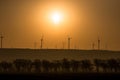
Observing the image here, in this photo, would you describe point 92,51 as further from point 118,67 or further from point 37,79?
point 37,79

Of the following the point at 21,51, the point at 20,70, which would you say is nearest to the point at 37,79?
the point at 20,70

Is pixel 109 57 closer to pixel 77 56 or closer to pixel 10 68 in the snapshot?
pixel 77 56

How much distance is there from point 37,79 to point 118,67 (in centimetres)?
2903

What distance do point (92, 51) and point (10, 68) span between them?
35809 mm

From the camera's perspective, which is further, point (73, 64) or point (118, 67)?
point (73, 64)

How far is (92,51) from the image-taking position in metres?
113

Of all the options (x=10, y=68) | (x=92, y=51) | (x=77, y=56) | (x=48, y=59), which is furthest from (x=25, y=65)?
(x=92, y=51)

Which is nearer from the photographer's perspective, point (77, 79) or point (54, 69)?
point (77, 79)

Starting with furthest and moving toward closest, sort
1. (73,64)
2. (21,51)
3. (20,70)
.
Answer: (21,51) < (73,64) < (20,70)

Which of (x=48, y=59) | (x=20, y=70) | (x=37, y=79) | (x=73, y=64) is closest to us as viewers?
(x=37, y=79)

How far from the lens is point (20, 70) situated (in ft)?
257

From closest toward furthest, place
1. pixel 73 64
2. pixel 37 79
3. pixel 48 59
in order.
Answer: pixel 37 79 → pixel 73 64 → pixel 48 59

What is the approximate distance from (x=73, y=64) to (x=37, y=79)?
35512 mm

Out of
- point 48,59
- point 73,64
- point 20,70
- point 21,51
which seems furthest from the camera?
point 21,51
